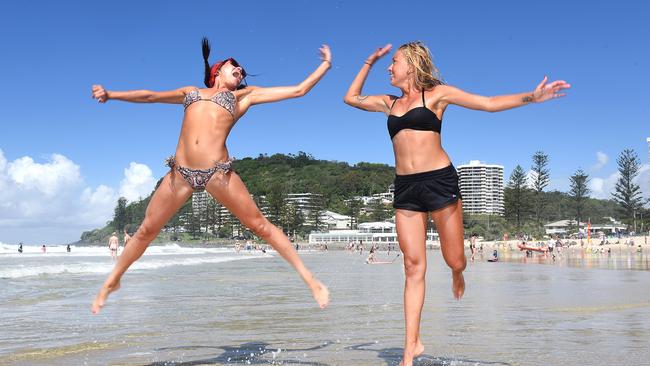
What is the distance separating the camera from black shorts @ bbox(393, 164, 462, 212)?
181 inches

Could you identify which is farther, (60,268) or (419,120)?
(60,268)

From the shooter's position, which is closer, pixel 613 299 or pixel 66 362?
pixel 66 362

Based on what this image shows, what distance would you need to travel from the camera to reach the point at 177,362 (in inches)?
199

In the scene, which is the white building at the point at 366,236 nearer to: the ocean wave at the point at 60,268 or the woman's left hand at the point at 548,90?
the ocean wave at the point at 60,268

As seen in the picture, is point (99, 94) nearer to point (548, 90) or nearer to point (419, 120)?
point (419, 120)

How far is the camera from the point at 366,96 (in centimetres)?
523

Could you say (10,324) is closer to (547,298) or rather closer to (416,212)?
(416,212)

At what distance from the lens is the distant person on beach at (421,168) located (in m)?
4.60

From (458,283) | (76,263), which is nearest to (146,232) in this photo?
(458,283)

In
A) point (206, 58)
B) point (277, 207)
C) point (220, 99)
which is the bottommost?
point (220, 99)

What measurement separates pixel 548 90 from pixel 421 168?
3.27 ft

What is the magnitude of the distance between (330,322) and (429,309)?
1974 mm

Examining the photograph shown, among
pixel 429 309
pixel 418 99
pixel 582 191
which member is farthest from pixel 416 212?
pixel 582 191

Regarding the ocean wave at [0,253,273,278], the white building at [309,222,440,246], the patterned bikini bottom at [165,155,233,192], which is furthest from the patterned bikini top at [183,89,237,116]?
the white building at [309,222,440,246]
